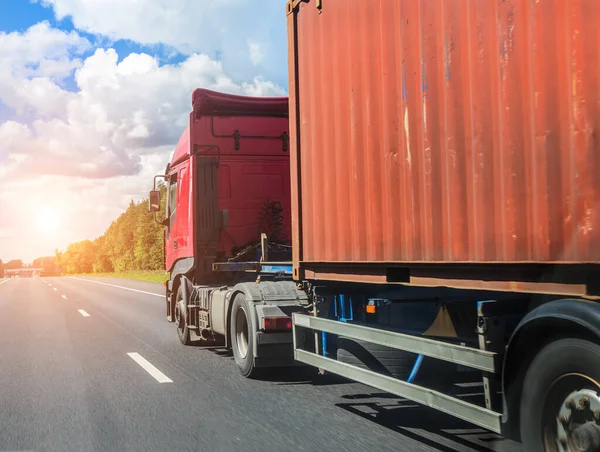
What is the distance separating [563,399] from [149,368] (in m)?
6.03

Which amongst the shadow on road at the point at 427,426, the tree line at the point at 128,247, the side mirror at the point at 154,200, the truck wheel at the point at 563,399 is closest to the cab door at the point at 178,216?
the side mirror at the point at 154,200

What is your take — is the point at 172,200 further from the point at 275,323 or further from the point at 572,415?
the point at 572,415

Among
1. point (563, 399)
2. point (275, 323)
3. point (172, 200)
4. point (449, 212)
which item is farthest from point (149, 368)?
point (563, 399)

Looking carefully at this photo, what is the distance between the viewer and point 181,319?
10.9 meters

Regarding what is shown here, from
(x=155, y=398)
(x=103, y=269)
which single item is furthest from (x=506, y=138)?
(x=103, y=269)

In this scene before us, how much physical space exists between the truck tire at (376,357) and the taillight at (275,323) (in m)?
1.43

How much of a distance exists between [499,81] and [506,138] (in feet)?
1.08

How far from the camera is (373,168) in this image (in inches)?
207

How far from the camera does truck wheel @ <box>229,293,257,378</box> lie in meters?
7.46

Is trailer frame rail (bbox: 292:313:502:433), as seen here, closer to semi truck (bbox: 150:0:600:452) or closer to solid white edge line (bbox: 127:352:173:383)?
semi truck (bbox: 150:0:600:452)

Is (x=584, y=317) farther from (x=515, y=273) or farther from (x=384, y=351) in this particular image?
(x=384, y=351)

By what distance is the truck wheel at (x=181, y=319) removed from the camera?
10.6 meters

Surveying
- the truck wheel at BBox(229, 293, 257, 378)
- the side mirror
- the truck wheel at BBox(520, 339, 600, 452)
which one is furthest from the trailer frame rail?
the side mirror

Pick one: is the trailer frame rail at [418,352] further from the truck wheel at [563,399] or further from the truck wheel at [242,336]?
the truck wheel at [242,336]
